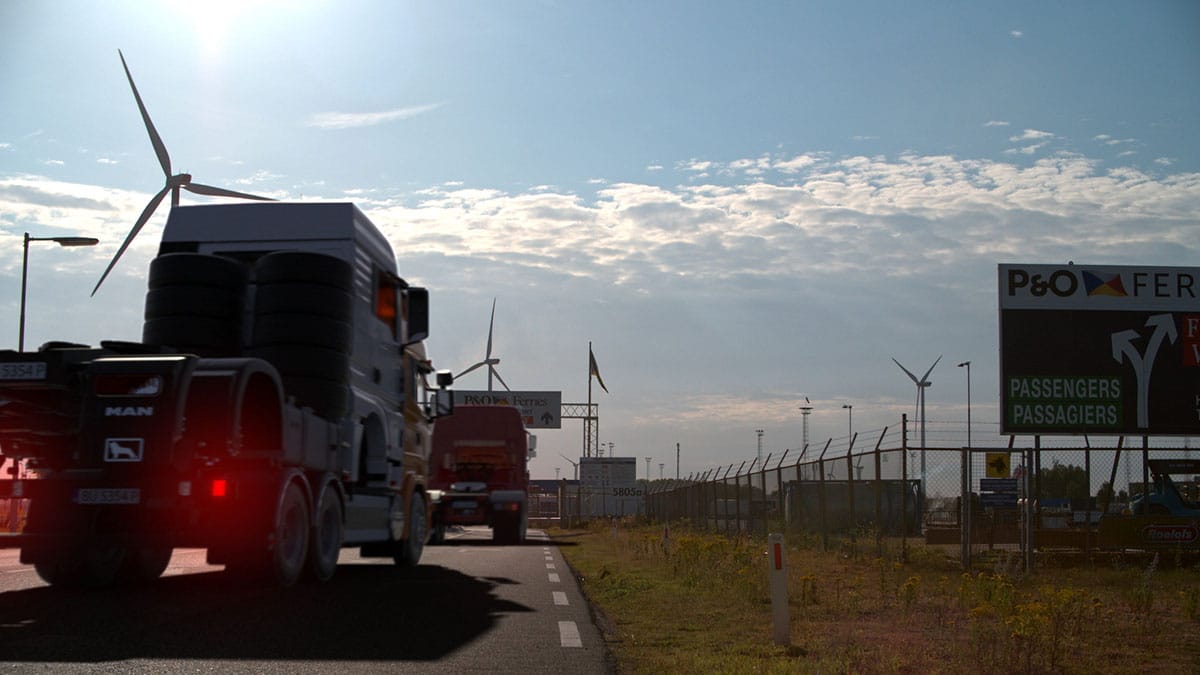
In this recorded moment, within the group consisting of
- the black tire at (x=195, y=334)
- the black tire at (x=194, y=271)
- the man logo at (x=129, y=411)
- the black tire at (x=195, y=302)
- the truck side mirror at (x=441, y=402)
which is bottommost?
the man logo at (x=129, y=411)

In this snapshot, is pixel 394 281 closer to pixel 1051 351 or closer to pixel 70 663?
pixel 70 663

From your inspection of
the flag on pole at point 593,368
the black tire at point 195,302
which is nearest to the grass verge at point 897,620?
the black tire at point 195,302

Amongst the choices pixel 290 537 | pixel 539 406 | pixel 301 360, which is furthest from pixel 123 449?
pixel 539 406

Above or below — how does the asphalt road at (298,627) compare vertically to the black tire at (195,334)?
below

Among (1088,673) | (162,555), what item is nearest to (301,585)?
(162,555)

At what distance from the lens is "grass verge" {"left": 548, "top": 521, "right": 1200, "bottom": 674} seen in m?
8.11

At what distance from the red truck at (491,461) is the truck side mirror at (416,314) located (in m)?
13.3

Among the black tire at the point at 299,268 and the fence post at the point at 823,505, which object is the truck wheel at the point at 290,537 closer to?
the black tire at the point at 299,268

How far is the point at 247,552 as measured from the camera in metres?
10.6

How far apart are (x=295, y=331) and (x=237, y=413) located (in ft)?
8.00

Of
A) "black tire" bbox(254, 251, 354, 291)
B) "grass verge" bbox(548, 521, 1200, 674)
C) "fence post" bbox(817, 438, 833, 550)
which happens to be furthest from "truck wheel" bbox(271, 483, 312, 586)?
"fence post" bbox(817, 438, 833, 550)

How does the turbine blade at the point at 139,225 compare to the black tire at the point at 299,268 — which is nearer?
the black tire at the point at 299,268

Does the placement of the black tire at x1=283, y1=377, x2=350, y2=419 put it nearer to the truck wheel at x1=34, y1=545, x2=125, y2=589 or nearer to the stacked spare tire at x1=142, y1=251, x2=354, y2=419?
the stacked spare tire at x1=142, y1=251, x2=354, y2=419

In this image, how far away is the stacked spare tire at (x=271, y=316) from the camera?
12500 millimetres
